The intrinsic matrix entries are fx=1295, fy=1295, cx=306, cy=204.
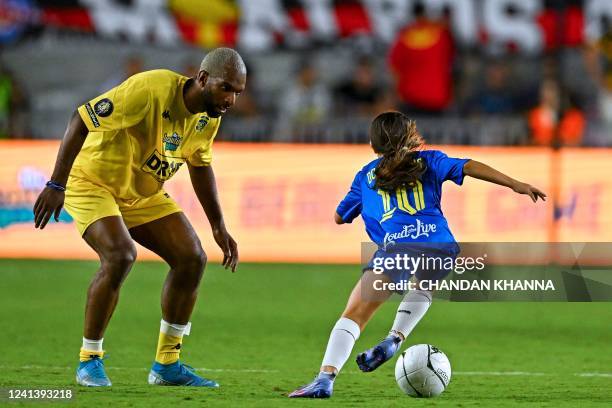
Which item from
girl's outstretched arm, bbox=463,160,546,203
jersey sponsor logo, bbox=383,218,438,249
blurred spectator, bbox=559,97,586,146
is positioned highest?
girl's outstretched arm, bbox=463,160,546,203

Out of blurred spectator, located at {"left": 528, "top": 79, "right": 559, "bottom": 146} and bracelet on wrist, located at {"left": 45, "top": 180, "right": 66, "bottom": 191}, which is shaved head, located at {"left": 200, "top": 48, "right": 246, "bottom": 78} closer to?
bracelet on wrist, located at {"left": 45, "top": 180, "right": 66, "bottom": 191}

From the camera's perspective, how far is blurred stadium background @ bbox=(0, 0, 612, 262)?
15.4 meters

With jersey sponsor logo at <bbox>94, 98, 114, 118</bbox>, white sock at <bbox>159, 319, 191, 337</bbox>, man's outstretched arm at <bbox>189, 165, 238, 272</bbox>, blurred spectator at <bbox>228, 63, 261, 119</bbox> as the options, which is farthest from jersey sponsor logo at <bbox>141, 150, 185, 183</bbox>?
blurred spectator at <bbox>228, 63, 261, 119</bbox>

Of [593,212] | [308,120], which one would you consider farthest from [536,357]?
[308,120]

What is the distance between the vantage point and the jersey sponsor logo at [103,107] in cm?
739

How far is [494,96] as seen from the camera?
1941cm

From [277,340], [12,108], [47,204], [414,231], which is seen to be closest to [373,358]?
[414,231]

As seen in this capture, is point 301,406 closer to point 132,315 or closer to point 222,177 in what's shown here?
point 132,315

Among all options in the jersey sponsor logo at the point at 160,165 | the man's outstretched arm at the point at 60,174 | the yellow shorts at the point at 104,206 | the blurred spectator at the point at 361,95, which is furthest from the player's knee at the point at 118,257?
the blurred spectator at the point at 361,95

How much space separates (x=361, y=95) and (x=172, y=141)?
1138cm

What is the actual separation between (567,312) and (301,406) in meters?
6.61

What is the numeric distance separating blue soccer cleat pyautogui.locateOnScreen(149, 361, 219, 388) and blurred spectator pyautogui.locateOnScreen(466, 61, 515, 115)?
39.7 feet

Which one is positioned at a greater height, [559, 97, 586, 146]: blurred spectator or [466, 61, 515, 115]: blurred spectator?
[466, 61, 515, 115]: blurred spectator

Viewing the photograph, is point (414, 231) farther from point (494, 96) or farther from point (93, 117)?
point (494, 96)
